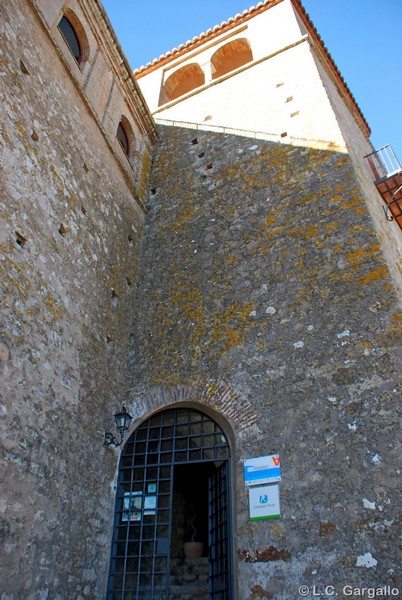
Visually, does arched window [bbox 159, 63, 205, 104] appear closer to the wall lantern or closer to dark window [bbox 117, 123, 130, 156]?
dark window [bbox 117, 123, 130, 156]

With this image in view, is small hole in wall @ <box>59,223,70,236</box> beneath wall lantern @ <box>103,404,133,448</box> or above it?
above

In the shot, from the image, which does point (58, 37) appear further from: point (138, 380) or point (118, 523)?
point (118, 523)

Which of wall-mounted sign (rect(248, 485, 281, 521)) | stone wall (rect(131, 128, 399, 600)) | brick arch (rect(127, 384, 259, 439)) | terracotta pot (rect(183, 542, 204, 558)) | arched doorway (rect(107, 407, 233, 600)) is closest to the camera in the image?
stone wall (rect(131, 128, 399, 600))

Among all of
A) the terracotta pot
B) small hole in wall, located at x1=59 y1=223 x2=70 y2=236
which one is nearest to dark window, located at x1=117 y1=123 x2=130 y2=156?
small hole in wall, located at x1=59 y1=223 x2=70 y2=236

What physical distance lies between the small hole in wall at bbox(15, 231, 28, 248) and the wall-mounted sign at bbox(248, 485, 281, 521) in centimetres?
331

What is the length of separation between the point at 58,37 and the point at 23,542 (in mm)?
6412

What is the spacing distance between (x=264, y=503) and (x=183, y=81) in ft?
34.5

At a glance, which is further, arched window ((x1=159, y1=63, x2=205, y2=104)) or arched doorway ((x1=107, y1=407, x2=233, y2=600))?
arched window ((x1=159, y1=63, x2=205, y2=104))

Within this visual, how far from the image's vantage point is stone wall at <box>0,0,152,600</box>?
4.02 meters

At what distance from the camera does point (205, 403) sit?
528 cm

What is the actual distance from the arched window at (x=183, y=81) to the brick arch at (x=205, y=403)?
327 inches

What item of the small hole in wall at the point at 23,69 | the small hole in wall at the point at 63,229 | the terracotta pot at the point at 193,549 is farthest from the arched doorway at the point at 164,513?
the small hole in wall at the point at 23,69

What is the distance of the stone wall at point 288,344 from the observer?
401 cm

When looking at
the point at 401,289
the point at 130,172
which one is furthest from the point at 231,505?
the point at 130,172
